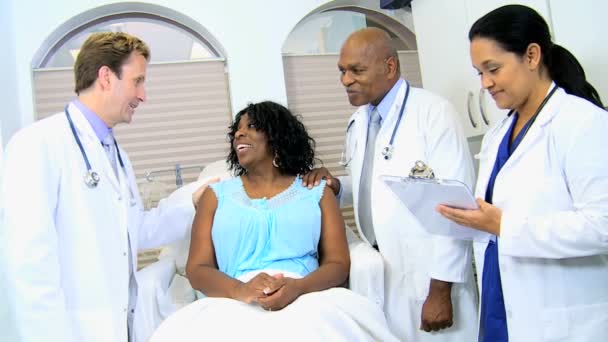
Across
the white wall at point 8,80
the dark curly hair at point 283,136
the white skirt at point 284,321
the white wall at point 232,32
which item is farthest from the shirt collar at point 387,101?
the white wall at point 8,80

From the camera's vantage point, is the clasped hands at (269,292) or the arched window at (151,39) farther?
the arched window at (151,39)

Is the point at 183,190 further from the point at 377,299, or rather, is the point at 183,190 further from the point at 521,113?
the point at 521,113

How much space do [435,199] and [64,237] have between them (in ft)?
3.65

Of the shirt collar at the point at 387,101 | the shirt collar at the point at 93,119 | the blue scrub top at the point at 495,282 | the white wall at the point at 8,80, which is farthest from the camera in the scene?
the white wall at the point at 8,80

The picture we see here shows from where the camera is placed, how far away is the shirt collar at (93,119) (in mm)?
1860

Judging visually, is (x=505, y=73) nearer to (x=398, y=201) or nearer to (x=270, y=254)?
(x=398, y=201)

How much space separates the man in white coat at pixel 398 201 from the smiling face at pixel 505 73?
461mm

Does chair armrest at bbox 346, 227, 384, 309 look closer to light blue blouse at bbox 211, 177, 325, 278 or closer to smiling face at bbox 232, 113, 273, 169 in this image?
light blue blouse at bbox 211, 177, 325, 278

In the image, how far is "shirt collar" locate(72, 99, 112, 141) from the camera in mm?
1860

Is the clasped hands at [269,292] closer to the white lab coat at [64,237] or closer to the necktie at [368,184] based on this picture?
the white lab coat at [64,237]

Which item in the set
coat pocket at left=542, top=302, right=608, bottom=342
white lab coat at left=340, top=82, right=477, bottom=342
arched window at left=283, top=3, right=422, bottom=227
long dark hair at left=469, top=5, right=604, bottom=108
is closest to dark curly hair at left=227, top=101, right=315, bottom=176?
white lab coat at left=340, top=82, right=477, bottom=342

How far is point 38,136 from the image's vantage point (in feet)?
5.45

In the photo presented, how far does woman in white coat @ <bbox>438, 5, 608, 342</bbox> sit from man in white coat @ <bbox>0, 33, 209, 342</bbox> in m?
1.05

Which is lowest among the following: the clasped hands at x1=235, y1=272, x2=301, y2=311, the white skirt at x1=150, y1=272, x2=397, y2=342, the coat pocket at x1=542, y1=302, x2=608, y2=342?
the coat pocket at x1=542, y1=302, x2=608, y2=342
